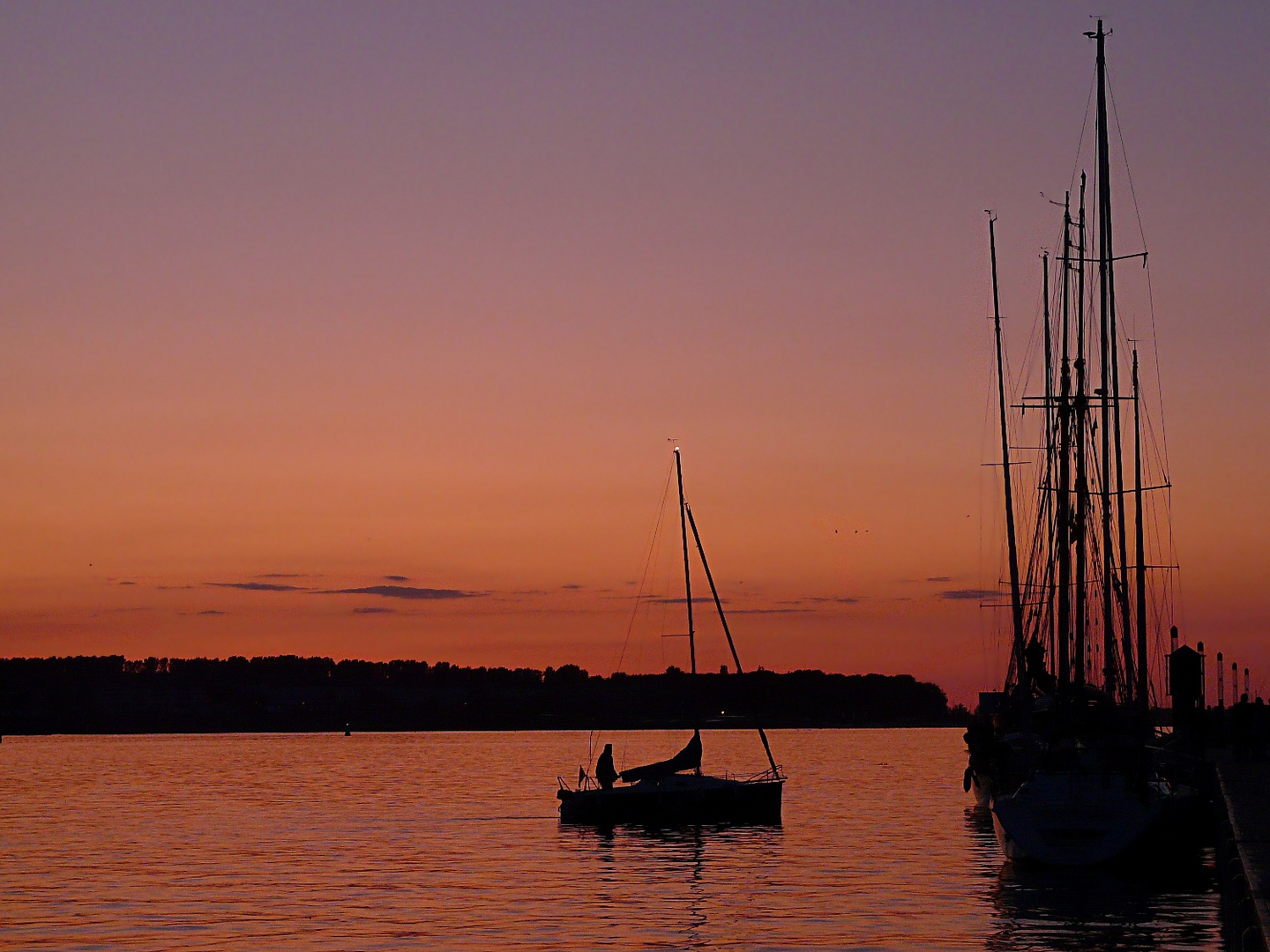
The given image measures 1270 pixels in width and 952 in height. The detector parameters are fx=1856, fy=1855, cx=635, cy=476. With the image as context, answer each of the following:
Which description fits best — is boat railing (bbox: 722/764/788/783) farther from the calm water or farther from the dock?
the dock

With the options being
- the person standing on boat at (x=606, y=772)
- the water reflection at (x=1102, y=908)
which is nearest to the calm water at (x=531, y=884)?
the water reflection at (x=1102, y=908)

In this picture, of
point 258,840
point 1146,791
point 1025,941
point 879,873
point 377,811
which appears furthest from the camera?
point 377,811

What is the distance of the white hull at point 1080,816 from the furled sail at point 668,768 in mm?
19633

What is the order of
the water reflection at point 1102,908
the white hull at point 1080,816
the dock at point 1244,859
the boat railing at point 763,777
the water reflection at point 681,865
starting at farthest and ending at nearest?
the boat railing at point 763,777, the white hull at point 1080,816, the water reflection at point 681,865, the water reflection at point 1102,908, the dock at point 1244,859

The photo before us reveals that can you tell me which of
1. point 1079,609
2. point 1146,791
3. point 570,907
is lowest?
point 570,907

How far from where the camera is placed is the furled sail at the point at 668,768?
59.6 metres

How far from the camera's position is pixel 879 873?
1890 inches

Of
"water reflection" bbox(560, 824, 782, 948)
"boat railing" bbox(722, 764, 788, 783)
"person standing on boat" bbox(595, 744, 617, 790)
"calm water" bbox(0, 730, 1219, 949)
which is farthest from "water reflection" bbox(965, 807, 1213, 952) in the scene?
"person standing on boat" bbox(595, 744, 617, 790)

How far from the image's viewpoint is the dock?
2434 centimetres

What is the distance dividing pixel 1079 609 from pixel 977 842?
30.9ft

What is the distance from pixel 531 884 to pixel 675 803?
43.0 feet

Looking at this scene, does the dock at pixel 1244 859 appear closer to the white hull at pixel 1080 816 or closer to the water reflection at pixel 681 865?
the white hull at pixel 1080 816

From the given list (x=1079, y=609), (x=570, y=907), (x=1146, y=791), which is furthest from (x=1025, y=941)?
(x=1079, y=609)

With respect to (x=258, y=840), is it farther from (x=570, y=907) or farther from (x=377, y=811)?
(x=570, y=907)
